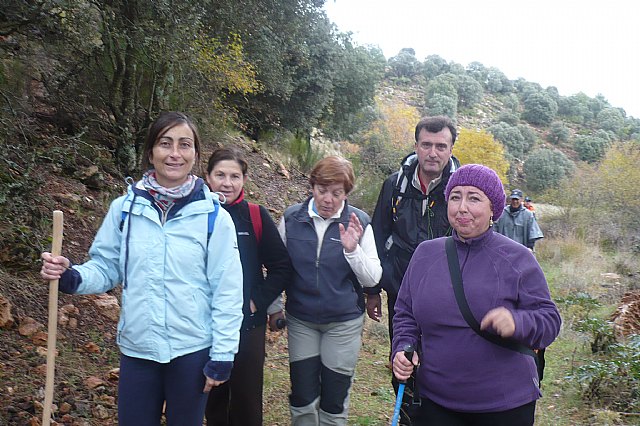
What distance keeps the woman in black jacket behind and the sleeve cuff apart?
0.66 m

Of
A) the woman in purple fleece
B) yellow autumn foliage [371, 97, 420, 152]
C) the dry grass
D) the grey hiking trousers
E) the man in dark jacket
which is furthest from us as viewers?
yellow autumn foliage [371, 97, 420, 152]

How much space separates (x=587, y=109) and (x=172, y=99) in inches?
2713

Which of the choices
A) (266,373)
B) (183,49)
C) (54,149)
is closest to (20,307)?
(54,149)

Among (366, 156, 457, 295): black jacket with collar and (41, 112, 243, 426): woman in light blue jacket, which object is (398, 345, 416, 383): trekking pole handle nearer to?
(41, 112, 243, 426): woman in light blue jacket

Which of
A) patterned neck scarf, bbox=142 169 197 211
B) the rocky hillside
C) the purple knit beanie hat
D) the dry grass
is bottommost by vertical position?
the dry grass

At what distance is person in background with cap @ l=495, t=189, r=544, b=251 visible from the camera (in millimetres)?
7691

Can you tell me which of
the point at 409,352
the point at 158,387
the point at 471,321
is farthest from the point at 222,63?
the point at 471,321

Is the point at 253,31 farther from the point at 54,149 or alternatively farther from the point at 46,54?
the point at 54,149

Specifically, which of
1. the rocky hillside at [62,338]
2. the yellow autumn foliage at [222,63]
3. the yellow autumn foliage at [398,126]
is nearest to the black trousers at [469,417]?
the rocky hillside at [62,338]

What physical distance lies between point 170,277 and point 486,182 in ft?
4.65

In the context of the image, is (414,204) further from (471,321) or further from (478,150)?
(478,150)

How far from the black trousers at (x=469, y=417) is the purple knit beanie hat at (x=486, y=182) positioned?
2.67 feet

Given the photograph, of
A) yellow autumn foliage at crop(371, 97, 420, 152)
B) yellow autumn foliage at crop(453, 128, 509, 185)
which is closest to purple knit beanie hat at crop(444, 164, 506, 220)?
yellow autumn foliage at crop(371, 97, 420, 152)

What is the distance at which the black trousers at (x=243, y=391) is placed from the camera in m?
2.98
